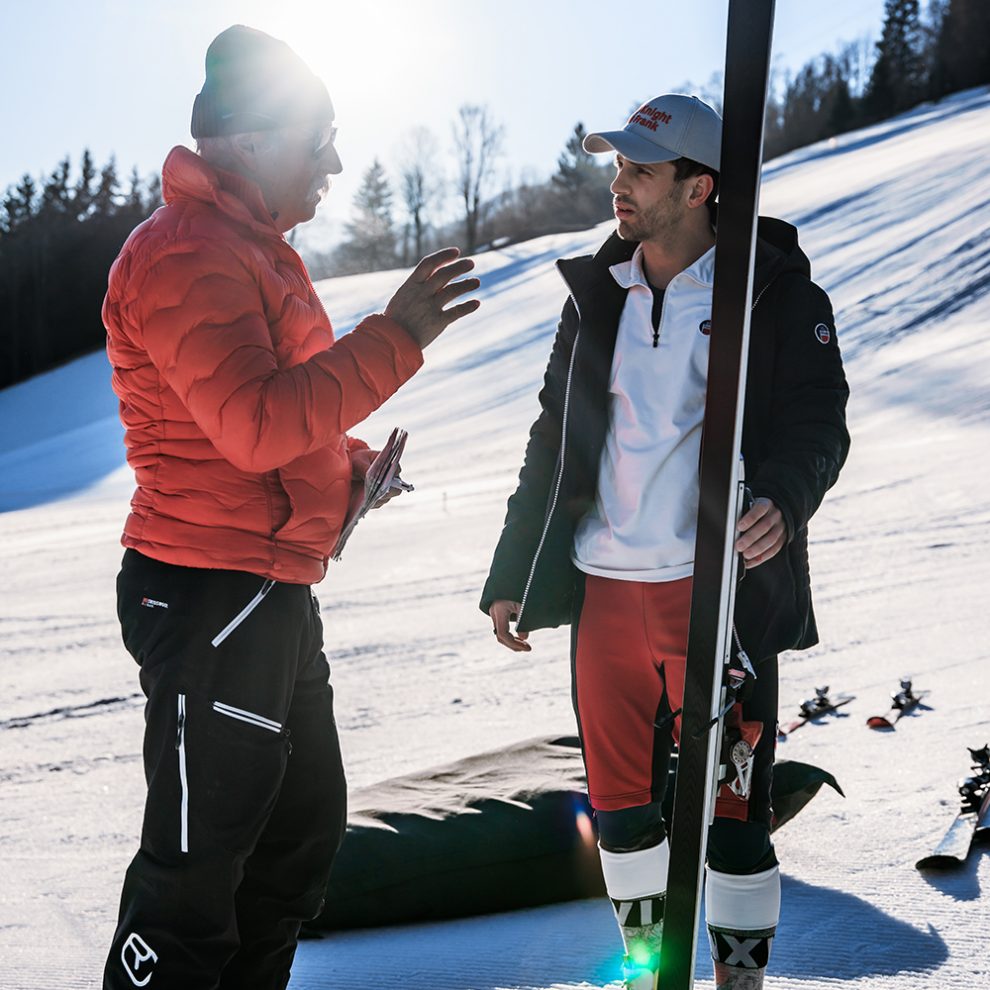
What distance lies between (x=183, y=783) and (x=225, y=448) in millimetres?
470

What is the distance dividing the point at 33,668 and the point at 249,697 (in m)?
4.22

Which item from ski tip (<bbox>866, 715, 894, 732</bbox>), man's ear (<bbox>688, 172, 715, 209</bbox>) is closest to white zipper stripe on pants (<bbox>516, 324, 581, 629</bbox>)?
man's ear (<bbox>688, 172, 715, 209</bbox>)

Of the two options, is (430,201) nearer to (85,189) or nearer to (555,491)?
(85,189)

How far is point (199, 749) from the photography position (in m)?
1.65

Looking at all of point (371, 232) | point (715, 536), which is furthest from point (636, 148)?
point (371, 232)

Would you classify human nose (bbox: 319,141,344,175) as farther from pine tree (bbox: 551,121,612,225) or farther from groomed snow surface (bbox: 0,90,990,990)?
pine tree (bbox: 551,121,612,225)

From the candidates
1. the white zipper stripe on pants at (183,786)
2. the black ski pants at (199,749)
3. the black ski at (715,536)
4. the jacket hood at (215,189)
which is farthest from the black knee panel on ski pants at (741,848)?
the jacket hood at (215,189)

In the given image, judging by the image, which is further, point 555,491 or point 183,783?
point 555,491

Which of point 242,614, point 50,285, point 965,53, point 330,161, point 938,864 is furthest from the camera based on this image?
point 965,53

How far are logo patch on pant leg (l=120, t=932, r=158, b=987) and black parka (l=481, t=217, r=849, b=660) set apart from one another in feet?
2.62

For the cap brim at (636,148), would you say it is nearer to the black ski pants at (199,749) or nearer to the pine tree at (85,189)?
the black ski pants at (199,749)

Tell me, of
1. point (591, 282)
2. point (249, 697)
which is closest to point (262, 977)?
point (249, 697)

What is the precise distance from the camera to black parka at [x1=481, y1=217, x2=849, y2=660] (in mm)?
1894

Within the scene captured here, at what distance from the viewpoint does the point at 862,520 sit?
22.8ft
